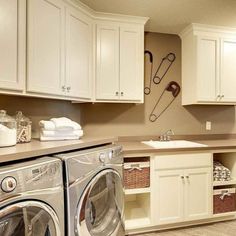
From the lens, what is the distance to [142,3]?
217cm

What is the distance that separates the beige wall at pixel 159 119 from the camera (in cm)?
266

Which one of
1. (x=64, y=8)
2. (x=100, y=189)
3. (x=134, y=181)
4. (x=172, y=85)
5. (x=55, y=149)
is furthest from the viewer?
(x=172, y=85)

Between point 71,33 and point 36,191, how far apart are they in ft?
5.10

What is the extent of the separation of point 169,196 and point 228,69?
1802 millimetres

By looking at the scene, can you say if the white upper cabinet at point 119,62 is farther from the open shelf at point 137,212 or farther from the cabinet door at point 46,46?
the open shelf at point 137,212

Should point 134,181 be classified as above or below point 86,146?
below

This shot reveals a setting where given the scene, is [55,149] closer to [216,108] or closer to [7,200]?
[7,200]

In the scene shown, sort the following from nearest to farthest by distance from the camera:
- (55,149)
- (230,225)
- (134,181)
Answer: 1. (55,149)
2. (134,181)
3. (230,225)

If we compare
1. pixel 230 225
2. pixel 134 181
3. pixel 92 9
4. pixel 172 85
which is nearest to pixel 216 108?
pixel 172 85

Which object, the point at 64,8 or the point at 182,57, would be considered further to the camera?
the point at 182,57

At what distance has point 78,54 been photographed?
7.07 ft

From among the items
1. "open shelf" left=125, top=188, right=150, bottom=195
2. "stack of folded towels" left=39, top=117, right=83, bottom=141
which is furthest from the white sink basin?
"stack of folded towels" left=39, top=117, right=83, bottom=141

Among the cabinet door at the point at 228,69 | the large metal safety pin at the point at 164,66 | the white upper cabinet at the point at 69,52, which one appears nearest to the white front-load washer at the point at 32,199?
the white upper cabinet at the point at 69,52

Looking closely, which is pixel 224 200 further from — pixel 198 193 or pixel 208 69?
pixel 208 69
